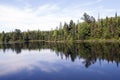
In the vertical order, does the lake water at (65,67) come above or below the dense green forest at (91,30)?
below

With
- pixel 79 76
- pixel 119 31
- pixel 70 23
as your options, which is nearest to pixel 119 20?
pixel 119 31

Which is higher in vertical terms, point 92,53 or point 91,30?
point 91,30

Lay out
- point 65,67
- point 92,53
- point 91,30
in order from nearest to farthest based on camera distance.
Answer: point 65,67
point 92,53
point 91,30

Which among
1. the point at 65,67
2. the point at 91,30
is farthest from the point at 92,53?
the point at 91,30

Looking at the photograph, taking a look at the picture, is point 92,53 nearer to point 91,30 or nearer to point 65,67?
point 65,67

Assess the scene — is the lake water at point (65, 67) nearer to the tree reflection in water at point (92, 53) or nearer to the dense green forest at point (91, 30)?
the tree reflection in water at point (92, 53)

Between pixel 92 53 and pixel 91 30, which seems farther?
pixel 91 30

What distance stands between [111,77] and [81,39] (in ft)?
345

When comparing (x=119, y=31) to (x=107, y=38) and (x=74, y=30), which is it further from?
(x=74, y=30)

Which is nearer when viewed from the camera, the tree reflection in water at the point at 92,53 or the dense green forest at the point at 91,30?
the tree reflection in water at the point at 92,53

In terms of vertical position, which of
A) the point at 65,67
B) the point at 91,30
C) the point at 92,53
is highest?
the point at 91,30

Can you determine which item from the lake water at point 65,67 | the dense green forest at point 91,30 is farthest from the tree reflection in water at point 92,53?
the dense green forest at point 91,30

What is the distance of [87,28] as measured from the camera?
127812 mm

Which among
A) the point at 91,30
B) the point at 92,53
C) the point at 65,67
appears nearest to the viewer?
the point at 65,67
